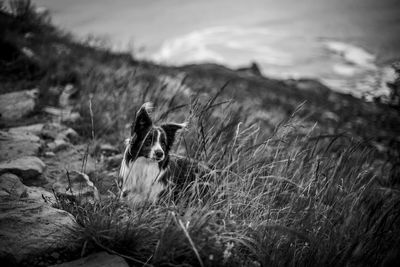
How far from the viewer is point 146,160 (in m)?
3.33

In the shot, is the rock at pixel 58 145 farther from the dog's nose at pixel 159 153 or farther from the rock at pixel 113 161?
the dog's nose at pixel 159 153

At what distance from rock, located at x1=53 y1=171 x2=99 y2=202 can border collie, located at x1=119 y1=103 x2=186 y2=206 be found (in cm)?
35

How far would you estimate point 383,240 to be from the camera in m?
2.63

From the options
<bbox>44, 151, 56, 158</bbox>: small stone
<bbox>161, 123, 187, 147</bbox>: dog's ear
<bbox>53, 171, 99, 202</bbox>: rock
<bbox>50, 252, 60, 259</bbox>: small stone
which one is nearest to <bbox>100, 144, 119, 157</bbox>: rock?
<bbox>44, 151, 56, 158</bbox>: small stone

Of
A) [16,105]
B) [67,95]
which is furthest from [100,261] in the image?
[67,95]

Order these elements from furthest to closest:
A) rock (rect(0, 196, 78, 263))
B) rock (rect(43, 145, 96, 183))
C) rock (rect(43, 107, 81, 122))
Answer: rock (rect(43, 107, 81, 122)), rock (rect(43, 145, 96, 183)), rock (rect(0, 196, 78, 263))

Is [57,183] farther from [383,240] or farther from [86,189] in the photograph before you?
[383,240]

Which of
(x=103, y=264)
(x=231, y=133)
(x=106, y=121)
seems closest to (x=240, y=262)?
(x=103, y=264)

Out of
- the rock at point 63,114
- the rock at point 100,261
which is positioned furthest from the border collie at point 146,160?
the rock at point 63,114

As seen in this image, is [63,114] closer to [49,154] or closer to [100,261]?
[49,154]

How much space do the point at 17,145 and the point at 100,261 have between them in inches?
105

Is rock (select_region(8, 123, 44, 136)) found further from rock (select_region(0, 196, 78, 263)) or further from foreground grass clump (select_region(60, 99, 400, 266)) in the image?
foreground grass clump (select_region(60, 99, 400, 266))

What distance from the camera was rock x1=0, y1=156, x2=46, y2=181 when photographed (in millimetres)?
3173

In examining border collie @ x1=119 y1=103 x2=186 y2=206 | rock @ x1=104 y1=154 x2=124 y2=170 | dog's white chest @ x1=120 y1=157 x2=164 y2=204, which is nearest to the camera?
border collie @ x1=119 y1=103 x2=186 y2=206
